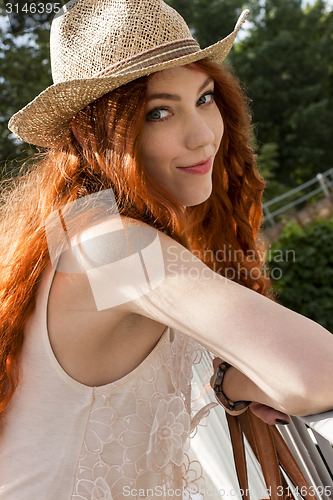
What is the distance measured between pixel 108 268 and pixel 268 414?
50cm

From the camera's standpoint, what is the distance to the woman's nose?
5.05 feet

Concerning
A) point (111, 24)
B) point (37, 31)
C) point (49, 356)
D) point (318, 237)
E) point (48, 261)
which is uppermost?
point (111, 24)

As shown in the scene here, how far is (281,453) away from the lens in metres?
1.26

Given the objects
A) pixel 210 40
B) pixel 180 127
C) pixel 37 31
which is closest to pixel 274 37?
pixel 210 40

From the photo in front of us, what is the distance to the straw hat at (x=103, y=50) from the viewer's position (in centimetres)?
143

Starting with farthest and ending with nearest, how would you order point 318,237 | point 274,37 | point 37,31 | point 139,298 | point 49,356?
point 274,37, point 37,31, point 318,237, point 49,356, point 139,298

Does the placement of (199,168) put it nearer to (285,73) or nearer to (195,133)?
(195,133)

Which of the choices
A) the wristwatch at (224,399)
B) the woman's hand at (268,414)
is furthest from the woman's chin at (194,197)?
the woman's hand at (268,414)

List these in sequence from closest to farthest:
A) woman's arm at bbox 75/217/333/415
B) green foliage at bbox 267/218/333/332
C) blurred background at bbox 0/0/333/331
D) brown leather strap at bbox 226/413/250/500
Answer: woman's arm at bbox 75/217/333/415 < brown leather strap at bbox 226/413/250/500 < green foliage at bbox 267/218/333/332 < blurred background at bbox 0/0/333/331

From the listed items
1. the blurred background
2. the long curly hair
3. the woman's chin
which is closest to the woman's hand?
the long curly hair

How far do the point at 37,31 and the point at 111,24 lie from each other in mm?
8390

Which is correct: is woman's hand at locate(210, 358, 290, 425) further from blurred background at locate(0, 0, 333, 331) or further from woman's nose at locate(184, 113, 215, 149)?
blurred background at locate(0, 0, 333, 331)

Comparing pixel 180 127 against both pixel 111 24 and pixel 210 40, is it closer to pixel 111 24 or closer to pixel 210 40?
Result: pixel 111 24

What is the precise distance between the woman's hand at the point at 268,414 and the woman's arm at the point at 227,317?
0.07 ft
